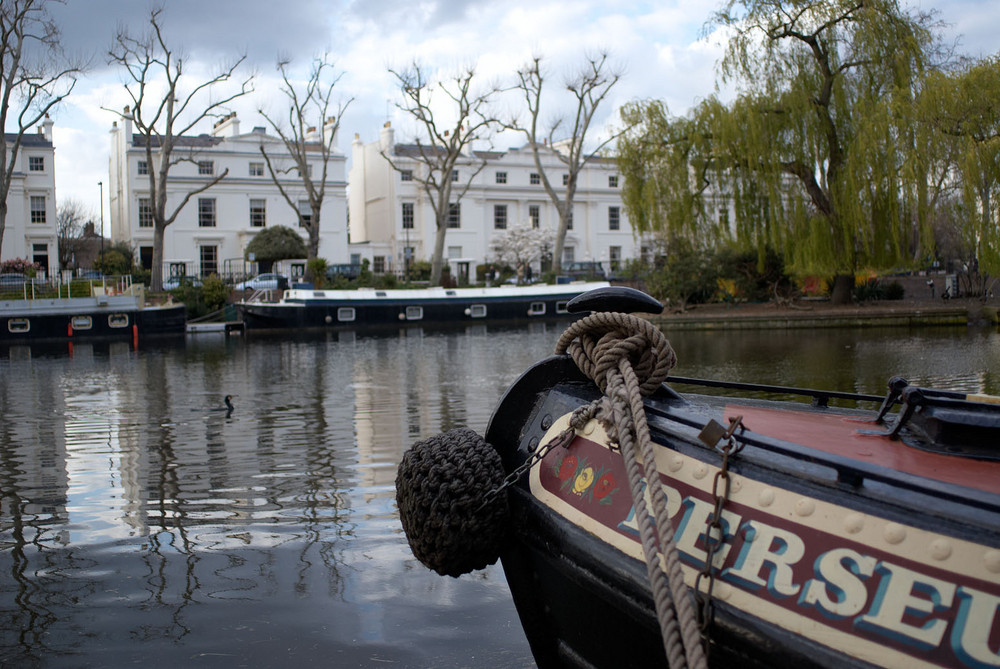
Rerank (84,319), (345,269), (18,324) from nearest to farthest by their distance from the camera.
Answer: (18,324) → (84,319) → (345,269)

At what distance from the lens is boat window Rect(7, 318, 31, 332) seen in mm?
29406

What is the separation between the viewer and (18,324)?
96.9ft

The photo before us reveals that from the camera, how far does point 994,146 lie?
62.5ft

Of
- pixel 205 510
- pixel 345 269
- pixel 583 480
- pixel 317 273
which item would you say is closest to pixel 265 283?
pixel 317 273

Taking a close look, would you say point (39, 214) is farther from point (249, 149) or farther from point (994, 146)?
point (994, 146)

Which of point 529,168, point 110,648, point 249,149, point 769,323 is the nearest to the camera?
point 110,648

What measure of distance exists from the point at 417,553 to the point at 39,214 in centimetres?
5199

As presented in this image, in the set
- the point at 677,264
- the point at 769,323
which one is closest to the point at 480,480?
the point at 769,323

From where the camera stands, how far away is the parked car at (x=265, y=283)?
39.9m

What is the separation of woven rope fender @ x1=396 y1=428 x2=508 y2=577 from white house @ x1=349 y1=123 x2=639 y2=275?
51.1 metres

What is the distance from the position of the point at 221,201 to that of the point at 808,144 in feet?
118

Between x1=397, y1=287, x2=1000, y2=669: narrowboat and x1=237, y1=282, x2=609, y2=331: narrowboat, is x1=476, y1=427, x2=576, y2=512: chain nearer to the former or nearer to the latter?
x1=397, y1=287, x2=1000, y2=669: narrowboat

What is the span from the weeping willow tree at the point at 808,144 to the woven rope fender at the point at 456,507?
70.6ft

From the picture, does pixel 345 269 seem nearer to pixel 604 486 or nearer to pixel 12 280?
pixel 12 280
